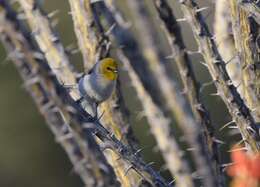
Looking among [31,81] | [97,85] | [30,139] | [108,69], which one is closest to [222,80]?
[97,85]

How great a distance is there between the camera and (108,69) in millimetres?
4699

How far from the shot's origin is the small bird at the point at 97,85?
13.9 ft

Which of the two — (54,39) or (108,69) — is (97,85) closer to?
(108,69)

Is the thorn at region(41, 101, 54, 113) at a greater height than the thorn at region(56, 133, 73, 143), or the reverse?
the thorn at region(41, 101, 54, 113)

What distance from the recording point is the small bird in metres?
4.24

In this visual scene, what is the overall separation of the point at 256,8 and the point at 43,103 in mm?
1551

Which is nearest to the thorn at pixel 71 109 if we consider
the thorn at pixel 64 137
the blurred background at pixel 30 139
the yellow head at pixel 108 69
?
the thorn at pixel 64 137

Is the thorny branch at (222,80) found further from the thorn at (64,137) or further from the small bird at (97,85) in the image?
the thorn at (64,137)

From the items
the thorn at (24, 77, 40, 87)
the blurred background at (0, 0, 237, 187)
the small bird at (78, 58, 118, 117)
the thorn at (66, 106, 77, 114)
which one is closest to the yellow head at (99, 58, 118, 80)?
the small bird at (78, 58, 118, 117)

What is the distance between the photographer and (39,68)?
2.02m

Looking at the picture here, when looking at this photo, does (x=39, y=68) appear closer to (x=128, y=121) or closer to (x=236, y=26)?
(x=236, y=26)

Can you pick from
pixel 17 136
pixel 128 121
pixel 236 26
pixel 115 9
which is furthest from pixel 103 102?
pixel 17 136

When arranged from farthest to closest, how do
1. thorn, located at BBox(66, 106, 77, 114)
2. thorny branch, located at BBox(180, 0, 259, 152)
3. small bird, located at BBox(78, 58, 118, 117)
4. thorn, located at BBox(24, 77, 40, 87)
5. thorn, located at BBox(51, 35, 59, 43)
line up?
1. small bird, located at BBox(78, 58, 118, 117)
2. thorn, located at BBox(51, 35, 59, 43)
3. thorny branch, located at BBox(180, 0, 259, 152)
4. thorn, located at BBox(66, 106, 77, 114)
5. thorn, located at BBox(24, 77, 40, 87)

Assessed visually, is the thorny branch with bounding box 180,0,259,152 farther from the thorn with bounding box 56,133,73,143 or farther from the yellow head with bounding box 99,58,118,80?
the thorn with bounding box 56,133,73,143
